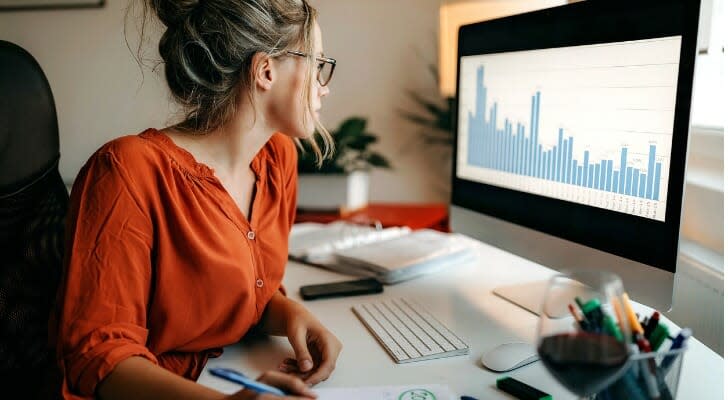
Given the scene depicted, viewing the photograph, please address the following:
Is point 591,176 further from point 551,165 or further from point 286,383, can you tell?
point 286,383

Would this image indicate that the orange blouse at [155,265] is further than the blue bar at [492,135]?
No

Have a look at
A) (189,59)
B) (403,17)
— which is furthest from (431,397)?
(403,17)

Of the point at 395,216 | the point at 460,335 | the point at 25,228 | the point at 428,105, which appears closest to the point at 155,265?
the point at 25,228

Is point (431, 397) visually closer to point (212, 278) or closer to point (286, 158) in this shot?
point (212, 278)

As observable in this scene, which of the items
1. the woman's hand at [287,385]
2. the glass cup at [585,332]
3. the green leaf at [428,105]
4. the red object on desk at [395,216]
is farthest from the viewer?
the green leaf at [428,105]

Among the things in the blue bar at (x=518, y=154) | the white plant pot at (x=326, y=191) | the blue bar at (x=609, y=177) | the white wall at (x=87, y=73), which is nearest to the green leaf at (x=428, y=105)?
the white plant pot at (x=326, y=191)

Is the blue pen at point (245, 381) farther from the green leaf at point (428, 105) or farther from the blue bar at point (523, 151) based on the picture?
the green leaf at point (428, 105)

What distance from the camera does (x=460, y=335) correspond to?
0.96 metres

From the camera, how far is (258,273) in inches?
39.3

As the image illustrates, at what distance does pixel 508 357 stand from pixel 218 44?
63cm

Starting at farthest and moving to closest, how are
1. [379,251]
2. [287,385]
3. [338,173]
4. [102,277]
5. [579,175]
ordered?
[338,173], [379,251], [579,175], [102,277], [287,385]

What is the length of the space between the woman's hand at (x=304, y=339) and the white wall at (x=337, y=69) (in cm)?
158

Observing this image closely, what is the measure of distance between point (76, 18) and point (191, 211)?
6.37 feet

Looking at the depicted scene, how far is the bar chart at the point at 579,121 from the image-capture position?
0.87m
